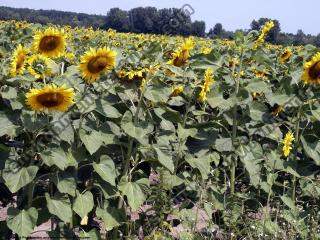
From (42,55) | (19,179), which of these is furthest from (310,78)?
(19,179)

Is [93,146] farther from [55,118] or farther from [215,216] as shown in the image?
[215,216]

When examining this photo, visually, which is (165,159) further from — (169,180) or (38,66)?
(38,66)

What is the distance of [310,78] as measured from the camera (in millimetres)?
3318

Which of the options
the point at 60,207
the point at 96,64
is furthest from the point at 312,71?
the point at 60,207

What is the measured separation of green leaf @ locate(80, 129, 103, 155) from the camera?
2.67m

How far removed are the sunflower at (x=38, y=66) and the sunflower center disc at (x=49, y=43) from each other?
0.09 meters

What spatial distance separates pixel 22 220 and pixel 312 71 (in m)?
1.97

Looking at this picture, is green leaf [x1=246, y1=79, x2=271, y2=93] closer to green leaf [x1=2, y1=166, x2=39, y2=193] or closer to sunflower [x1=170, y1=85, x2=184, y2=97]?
sunflower [x1=170, y1=85, x2=184, y2=97]

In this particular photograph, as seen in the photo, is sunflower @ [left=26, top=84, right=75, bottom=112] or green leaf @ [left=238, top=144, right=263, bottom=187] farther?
green leaf @ [left=238, top=144, right=263, bottom=187]

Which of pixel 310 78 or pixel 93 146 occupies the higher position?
pixel 310 78

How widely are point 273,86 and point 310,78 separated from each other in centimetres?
70

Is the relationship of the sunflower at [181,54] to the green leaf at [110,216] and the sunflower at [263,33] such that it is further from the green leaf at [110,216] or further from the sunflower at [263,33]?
the green leaf at [110,216]

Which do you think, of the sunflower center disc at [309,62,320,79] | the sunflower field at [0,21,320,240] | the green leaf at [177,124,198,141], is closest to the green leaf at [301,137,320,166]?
the sunflower field at [0,21,320,240]

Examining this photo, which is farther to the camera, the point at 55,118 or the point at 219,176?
the point at 219,176
